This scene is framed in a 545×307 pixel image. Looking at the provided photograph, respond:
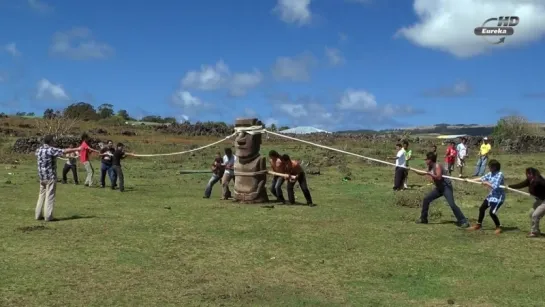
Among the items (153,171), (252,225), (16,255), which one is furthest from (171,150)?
(16,255)

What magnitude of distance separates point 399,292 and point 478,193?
1369cm

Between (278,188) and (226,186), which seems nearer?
(278,188)

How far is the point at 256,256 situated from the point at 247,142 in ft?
21.9

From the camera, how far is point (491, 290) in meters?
8.56

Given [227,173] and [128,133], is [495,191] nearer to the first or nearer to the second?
[227,173]

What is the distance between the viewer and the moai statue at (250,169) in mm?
16625

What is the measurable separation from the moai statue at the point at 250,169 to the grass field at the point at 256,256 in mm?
650

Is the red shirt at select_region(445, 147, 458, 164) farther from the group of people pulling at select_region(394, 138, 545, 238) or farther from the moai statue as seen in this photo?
the group of people pulling at select_region(394, 138, 545, 238)

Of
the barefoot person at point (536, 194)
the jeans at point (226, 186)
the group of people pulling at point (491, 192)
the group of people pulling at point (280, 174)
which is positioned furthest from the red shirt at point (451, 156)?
the barefoot person at point (536, 194)

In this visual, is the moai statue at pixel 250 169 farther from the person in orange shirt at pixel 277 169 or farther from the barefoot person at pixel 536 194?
the barefoot person at pixel 536 194

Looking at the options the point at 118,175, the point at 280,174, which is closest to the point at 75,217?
the point at 280,174

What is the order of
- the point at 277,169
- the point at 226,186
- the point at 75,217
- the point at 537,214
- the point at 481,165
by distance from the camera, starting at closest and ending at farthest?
1. the point at 537,214
2. the point at 75,217
3. the point at 277,169
4. the point at 226,186
5. the point at 481,165

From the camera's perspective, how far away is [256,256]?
10328mm

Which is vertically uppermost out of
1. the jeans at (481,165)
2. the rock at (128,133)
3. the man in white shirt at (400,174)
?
the rock at (128,133)
